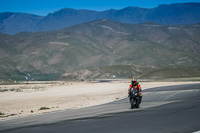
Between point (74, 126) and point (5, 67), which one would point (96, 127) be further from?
point (5, 67)

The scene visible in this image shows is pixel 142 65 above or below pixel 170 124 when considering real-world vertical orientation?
above

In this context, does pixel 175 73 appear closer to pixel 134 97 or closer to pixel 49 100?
pixel 49 100

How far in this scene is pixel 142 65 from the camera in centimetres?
18212

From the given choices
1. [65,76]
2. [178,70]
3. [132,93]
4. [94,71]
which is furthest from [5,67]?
[132,93]

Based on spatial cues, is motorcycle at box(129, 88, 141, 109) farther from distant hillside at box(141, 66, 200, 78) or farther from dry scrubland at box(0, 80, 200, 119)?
distant hillside at box(141, 66, 200, 78)

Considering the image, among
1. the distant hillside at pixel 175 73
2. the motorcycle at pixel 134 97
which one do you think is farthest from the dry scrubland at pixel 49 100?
the distant hillside at pixel 175 73

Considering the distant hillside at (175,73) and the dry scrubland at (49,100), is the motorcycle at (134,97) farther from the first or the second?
the distant hillside at (175,73)

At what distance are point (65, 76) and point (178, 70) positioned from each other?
224ft

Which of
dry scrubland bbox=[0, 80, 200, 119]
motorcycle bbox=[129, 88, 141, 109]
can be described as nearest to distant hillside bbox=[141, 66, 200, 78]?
dry scrubland bbox=[0, 80, 200, 119]

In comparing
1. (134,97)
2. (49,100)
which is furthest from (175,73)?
(134,97)

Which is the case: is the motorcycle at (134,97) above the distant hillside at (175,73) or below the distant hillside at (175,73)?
below

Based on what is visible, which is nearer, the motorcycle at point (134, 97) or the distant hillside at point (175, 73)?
the motorcycle at point (134, 97)

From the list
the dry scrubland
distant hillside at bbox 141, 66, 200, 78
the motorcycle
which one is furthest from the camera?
distant hillside at bbox 141, 66, 200, 78

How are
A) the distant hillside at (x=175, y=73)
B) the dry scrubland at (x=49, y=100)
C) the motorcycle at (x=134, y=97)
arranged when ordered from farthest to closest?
the distant hillside at (x=175, y=73), the dry scrubland at (x=49, y=100), the motorcycle at (x=134, y=97)
